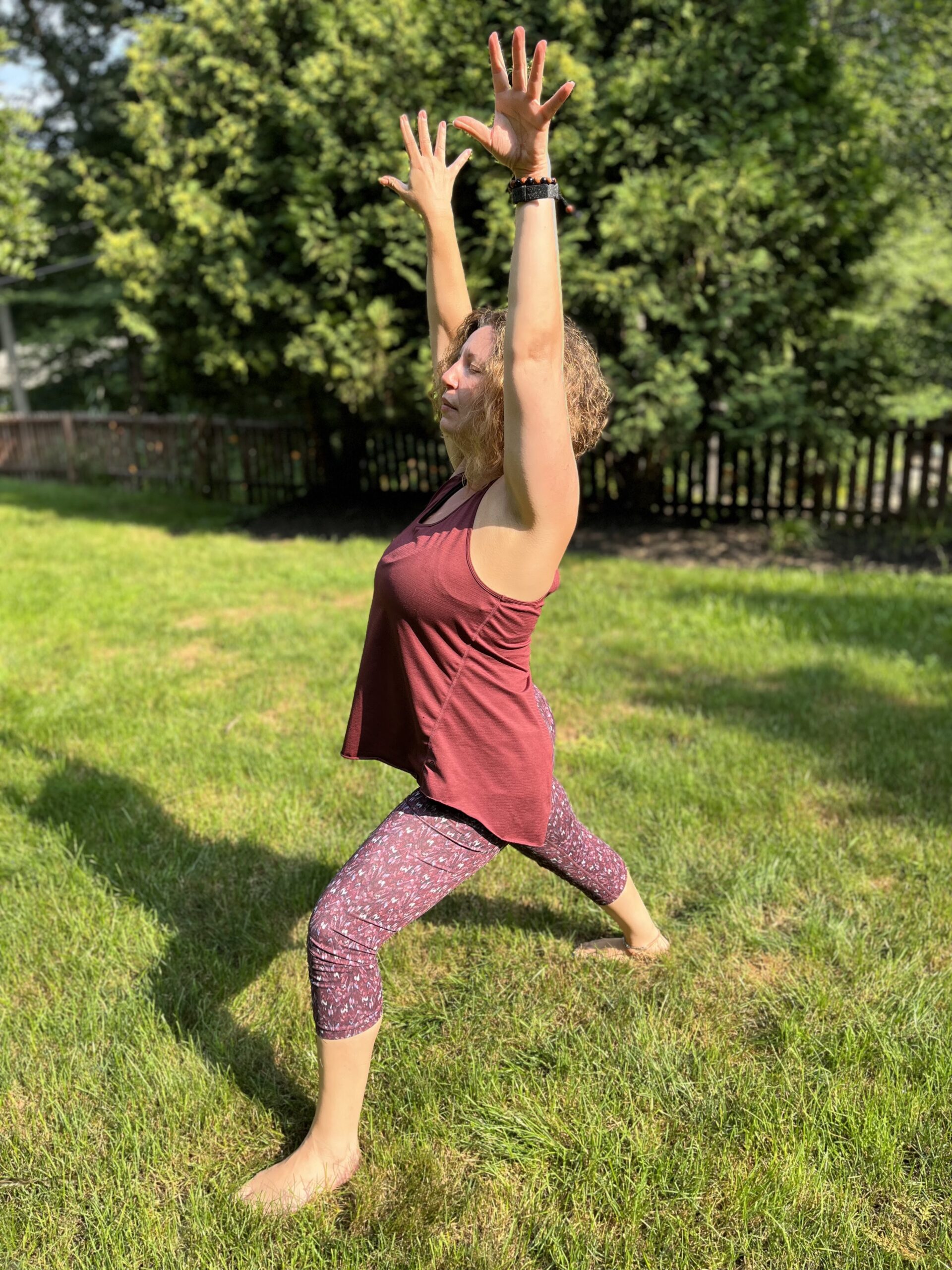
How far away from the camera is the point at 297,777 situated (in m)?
3.99

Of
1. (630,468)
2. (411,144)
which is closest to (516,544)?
(411,144)

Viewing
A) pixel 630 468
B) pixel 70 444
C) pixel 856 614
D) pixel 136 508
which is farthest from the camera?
pixel 70 444

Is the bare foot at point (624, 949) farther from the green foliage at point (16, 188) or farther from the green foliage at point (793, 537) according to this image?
the green foliage at point (16, 188)

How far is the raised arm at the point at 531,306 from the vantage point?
168 centimetres

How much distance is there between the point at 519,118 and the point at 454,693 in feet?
3.45

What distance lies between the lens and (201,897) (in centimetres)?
314

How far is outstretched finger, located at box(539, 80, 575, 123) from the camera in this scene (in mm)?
1599

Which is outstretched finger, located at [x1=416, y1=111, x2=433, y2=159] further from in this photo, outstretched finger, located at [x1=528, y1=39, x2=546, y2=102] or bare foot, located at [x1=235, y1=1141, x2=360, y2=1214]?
bare foot, located at [x1=235, y1=1141, x2=360, y2=1214]

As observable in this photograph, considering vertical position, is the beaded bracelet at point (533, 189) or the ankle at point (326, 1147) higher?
the beaded bracelet at point (533, 189)

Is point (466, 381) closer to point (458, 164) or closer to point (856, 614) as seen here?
point (458, 164)

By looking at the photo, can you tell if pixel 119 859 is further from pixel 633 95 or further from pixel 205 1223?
pixel 633 95

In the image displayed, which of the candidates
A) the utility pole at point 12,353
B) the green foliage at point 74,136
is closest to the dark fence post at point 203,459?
the green foliage at point 74,136

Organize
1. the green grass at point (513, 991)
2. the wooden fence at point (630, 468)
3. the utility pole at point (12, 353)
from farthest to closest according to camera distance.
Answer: the utility pole at point (12, 353) < the wooden fence at point (630, 468) < the green grass at point (513, 991)

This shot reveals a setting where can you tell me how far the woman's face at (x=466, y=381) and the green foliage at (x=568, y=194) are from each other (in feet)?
19.6
